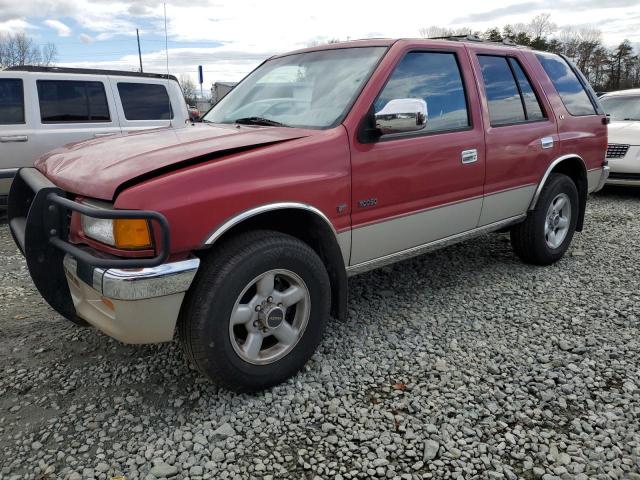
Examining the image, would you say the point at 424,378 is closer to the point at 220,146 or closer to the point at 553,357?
the point at 553,357

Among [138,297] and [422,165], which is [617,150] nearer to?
[422,165]

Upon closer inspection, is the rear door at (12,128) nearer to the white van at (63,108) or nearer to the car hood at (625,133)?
the white van at (63,108)

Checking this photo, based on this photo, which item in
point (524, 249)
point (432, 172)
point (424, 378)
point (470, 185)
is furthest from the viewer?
point (524, 249)

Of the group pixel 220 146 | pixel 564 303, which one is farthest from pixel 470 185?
pixel 220 146

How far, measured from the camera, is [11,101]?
6207 millimetres

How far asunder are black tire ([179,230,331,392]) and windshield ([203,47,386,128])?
0.83m

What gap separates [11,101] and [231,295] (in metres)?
5.47

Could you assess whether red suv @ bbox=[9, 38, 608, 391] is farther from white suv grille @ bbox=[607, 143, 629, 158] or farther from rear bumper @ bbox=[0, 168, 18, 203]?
white suv grille @ bbox=[607, 143, 629, 158]

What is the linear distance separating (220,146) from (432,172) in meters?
1.45

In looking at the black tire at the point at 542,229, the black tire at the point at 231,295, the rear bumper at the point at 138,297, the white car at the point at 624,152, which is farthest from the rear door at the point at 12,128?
the white car at the point at 624,152

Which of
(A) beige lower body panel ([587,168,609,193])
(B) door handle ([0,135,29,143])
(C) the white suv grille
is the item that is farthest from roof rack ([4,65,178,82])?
(C) the white suv grille

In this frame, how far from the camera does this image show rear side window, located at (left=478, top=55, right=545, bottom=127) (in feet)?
12.5

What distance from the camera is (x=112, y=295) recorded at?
2.16m

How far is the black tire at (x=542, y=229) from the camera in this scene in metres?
4.36
